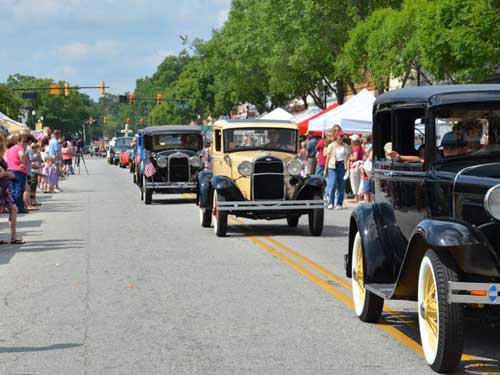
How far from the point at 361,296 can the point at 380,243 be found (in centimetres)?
68

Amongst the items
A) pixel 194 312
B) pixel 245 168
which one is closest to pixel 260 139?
pixel 245 168

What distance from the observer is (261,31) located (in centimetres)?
5753

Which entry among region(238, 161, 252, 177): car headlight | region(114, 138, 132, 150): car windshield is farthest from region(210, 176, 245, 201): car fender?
region(114, 138, 132, 150): car windshield

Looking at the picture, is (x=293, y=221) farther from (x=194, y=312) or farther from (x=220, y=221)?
(x=194, y=312)

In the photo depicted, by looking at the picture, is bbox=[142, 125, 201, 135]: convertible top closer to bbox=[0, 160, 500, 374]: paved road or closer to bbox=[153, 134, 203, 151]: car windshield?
bbox=[153, 134, 203, 151]: car windshield

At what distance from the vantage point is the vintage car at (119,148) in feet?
243

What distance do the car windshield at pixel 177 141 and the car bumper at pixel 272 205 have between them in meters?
10.8

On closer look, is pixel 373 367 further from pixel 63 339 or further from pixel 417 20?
pixel 417 20

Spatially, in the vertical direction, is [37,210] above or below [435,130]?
below

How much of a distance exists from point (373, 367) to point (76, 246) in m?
9.69

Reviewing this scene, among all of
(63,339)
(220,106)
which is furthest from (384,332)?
(220,106)

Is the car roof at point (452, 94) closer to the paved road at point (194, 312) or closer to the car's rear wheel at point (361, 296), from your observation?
the car's rear wheel at point (361, 296)

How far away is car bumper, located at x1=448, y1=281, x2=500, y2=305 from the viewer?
6.71 meters

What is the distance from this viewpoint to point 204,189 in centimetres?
1897
